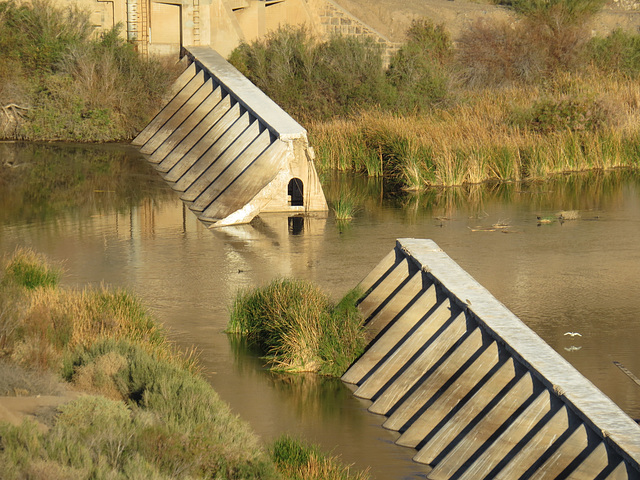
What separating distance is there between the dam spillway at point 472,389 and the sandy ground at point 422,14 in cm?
2922

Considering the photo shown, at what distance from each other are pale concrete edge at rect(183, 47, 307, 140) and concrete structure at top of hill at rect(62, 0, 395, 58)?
4.30ft

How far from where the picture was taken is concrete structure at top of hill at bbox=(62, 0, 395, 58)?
111 feet

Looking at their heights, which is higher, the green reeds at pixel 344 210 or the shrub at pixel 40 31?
the shrub at pixel 40 31

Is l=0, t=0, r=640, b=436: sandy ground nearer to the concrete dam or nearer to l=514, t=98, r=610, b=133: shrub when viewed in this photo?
l=514, t=98, r=610, b=133: shrub

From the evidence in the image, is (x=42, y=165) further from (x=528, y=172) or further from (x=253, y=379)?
(x=253, y=379)

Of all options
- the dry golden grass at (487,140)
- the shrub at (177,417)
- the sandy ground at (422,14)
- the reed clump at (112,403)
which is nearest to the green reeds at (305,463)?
the reed clump at (112,403)

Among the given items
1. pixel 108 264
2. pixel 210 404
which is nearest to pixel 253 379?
pixel 210 404

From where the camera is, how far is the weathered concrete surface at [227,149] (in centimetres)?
2145

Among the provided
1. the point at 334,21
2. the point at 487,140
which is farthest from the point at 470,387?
the point at 334,21

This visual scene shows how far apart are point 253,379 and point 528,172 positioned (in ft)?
50.4

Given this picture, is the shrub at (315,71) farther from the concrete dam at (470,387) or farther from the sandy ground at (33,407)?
the sandy ground at (33,407)

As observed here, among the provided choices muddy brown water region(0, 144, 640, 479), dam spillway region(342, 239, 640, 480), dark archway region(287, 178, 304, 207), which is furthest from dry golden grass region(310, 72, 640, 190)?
dam spillway region(342, 239, 640, 480)

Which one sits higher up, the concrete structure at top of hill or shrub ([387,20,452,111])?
the concrete structure at top of hill

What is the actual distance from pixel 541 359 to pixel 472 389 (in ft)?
2.62
